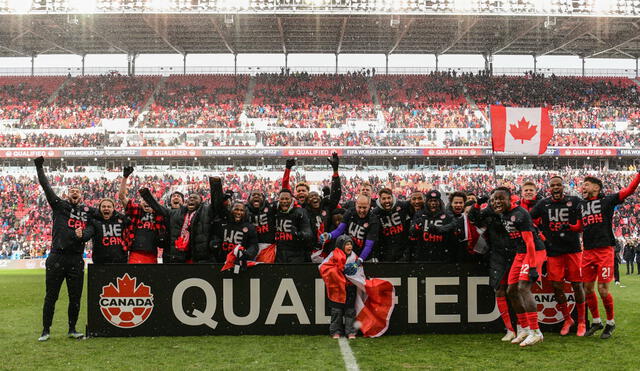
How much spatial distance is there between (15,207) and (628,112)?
4174 centimetres

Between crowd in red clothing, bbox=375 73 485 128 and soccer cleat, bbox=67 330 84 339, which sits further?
crowd in red clothing, bbox=375 73 485 128

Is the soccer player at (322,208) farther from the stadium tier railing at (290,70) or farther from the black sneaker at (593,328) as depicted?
the stadium tier railing at (290,70)

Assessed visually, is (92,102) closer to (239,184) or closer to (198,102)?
(198,102)

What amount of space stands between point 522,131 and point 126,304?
1257cm

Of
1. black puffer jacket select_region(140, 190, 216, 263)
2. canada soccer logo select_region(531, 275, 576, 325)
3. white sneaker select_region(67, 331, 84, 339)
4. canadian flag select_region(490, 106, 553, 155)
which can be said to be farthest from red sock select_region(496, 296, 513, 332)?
canadian flag select_region(490, 106, 553, 155)

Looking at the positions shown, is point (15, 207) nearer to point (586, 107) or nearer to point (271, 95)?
point (271, 95)

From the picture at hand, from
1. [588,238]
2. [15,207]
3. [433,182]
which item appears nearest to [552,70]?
[433,182]

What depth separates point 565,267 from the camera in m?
7.37

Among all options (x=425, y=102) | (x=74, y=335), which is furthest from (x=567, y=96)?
(x=74, y=335)

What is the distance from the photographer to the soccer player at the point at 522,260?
6676mm

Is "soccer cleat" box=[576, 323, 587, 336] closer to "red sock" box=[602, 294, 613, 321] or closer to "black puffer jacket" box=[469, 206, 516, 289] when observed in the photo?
"red sock" box=[602, 294, 613, 321]

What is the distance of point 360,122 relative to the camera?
41.2 meters

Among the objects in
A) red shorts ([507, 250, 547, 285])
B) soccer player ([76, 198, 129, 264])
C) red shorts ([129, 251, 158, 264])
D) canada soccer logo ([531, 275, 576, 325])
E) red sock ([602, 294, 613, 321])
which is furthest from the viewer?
red shorts ([129, 251, 158, 264])

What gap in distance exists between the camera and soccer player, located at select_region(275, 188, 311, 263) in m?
7.97
